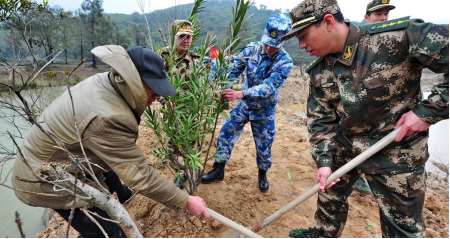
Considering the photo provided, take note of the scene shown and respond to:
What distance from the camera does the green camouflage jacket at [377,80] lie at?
75.9 inches

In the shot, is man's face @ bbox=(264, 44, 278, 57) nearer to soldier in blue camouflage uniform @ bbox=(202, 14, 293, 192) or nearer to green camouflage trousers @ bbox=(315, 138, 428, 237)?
soldier in blue camouflage uniform @ bbox=(202, 14, 293, 192)

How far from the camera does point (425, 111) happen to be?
197 centimetres

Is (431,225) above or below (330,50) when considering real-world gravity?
below

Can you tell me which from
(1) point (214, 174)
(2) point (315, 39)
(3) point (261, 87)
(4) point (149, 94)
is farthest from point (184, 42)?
(2) point (315, 39)

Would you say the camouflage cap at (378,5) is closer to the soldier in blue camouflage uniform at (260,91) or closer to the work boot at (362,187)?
the soldier in blue camouflage uniform at (260,91)

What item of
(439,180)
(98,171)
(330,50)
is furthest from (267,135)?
(439,180)

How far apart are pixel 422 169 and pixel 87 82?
216 cm

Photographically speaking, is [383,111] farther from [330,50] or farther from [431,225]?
[431,225]

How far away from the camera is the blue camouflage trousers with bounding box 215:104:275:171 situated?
3719mm

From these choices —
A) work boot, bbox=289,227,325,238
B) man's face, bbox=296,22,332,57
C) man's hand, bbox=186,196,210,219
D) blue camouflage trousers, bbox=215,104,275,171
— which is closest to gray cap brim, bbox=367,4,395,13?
blue camouflage trousers, bbox=215,104,275,171

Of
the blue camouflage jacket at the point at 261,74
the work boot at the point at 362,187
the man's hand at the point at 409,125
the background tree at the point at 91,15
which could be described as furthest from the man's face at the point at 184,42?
the background tree at the point at 91,15

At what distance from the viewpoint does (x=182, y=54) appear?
3.69m

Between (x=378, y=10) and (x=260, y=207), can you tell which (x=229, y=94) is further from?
(x=378, y=10)

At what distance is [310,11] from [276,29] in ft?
3.87
